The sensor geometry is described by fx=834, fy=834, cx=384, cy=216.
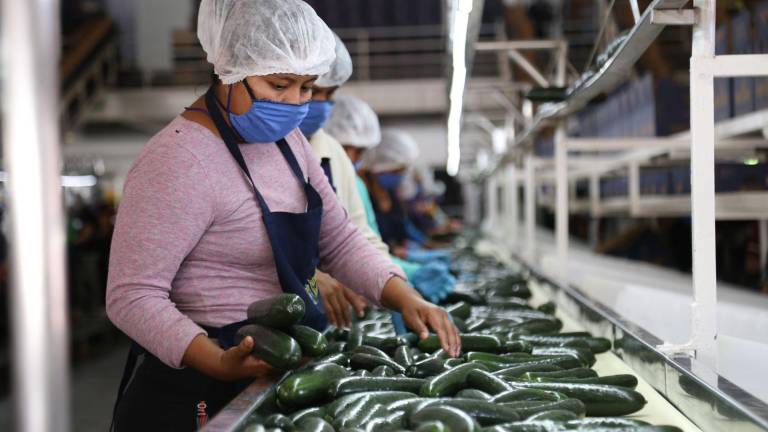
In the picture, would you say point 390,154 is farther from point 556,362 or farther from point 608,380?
point 608,380

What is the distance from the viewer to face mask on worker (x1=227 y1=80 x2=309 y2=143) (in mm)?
1947

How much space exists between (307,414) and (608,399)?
69 cm

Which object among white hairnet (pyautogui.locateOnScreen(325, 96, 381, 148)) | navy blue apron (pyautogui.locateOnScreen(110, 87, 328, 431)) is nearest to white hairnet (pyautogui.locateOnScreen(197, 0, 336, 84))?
navy blue apron (pyautogui.locateOnScreen(110, 87, 328, 431))

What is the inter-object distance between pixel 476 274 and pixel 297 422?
3488mm

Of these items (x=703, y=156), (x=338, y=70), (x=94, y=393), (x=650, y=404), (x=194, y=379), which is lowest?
(x=94, y=393)

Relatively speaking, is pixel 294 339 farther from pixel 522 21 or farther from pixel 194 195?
pixel 522 21

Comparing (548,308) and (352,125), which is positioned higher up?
(352,125)

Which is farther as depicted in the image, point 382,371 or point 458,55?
point 458,55

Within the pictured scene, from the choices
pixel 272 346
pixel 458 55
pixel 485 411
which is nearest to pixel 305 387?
pixel 272 346

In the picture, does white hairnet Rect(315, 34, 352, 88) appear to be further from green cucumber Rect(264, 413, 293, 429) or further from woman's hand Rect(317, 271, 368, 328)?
green cucumber Rect(264, 413, 293, 429)

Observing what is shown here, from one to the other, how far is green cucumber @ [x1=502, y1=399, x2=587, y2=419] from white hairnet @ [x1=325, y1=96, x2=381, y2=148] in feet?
7.70

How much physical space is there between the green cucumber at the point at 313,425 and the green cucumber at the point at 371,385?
0.67 feet

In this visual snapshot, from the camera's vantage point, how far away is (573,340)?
2602mm

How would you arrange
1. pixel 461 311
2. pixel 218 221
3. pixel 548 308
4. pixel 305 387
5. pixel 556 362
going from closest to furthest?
pixel 305 387 < pixel 218 221 < pixel 556 362 < pixel 461 311 < pixel 548 308
